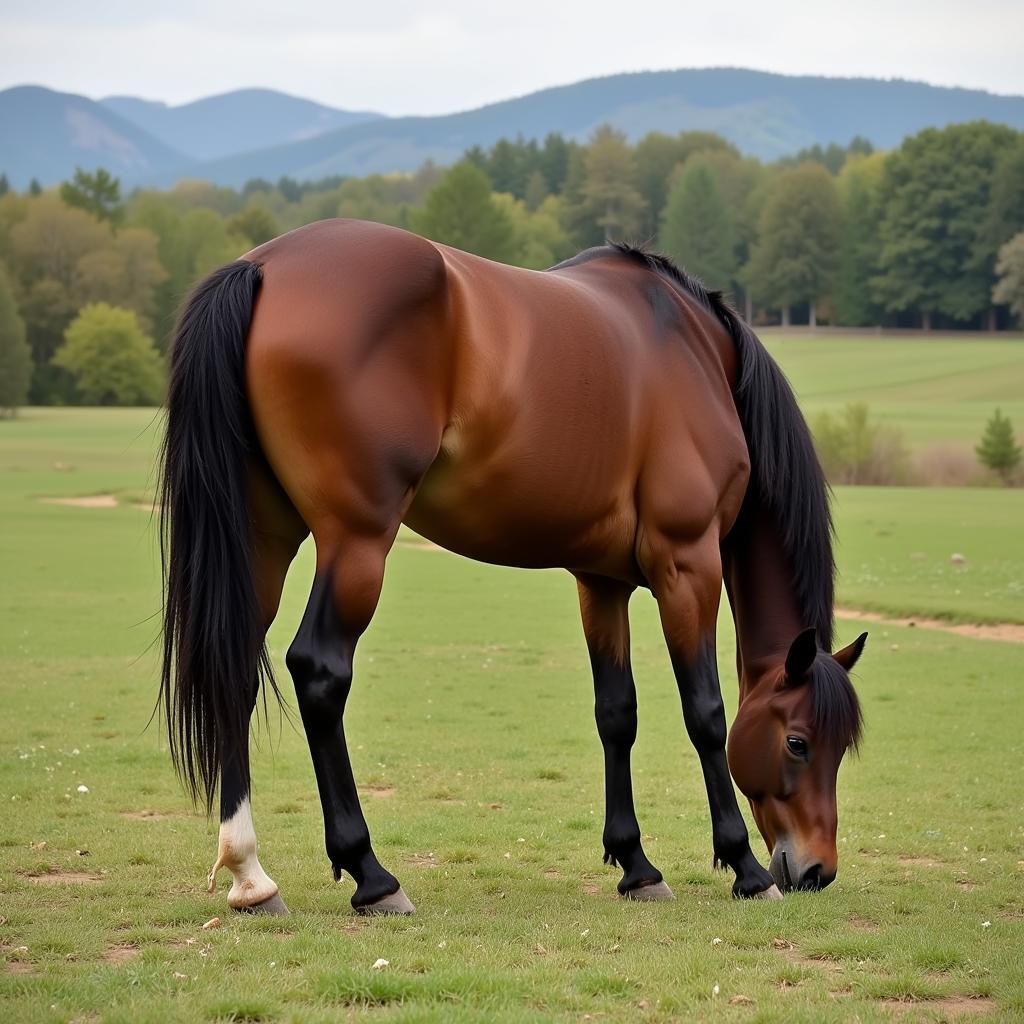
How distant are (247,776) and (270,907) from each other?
0.49m

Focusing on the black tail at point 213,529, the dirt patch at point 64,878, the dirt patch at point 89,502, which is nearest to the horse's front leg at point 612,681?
the black tail at point 213,529

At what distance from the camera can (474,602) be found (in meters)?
19.7

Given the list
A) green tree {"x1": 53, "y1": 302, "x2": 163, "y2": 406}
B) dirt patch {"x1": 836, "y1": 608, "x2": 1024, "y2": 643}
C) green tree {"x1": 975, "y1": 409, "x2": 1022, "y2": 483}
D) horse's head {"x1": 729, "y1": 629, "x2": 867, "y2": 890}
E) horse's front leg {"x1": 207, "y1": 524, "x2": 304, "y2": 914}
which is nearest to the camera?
horse's front leg {"x1": 207, "y1": 524, "x2": 304, "y2": 914}

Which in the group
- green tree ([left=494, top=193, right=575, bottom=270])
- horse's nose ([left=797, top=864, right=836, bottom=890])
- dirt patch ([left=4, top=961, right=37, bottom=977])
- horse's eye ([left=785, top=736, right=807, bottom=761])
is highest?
green tree ([left=494, top=193, right=575, bottom=270])

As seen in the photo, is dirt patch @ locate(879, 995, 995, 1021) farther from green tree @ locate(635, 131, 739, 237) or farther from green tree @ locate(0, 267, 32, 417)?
green tree @ locate(635, 131, 739, 237)

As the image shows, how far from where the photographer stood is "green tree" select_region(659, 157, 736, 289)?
10106cm

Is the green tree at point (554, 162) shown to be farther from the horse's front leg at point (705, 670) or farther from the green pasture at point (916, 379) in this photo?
the horse's front leg at point (705, 670)

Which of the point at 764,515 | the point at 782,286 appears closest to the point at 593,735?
the point at 764,515

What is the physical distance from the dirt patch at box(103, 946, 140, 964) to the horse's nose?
9.05 feet

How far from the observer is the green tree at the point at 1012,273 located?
271 feet

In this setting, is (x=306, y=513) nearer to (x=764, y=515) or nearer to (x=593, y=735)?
(x=764, y=515)

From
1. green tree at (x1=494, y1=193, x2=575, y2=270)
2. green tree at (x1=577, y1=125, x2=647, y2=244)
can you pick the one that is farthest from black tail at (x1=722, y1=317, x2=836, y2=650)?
green tree at (x1=577, y1=125, x2=647, y2=244)

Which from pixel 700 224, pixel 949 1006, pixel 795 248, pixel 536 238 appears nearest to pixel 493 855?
pixel 949 1006

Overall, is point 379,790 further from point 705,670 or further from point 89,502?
point 89,502
